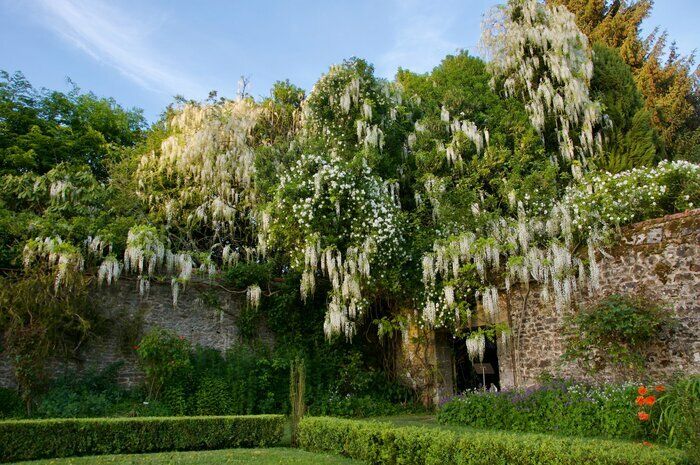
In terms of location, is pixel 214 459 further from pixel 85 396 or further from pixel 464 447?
pixel 85 396

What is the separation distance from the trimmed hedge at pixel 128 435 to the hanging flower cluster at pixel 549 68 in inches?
277

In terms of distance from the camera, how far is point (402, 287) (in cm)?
934

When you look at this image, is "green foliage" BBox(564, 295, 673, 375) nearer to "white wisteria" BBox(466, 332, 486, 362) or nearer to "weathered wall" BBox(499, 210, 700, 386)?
"weathered wall" BBox(499, 210, 700, 386)

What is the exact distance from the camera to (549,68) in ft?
35.3

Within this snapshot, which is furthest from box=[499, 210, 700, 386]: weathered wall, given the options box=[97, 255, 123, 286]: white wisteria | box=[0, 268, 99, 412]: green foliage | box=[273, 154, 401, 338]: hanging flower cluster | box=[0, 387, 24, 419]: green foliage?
box=[0, 387, 24, 419]: green foliage

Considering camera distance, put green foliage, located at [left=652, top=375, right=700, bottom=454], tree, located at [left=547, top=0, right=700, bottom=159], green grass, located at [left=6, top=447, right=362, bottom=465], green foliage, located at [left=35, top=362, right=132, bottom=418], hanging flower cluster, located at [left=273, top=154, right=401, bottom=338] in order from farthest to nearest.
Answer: tree, located at [left=547, top=0, right=700, bottom=159], hanging flower cluster, located at [left=273, top=154, right=401, bottom=338], green foliage, located at [left=35, top=362, right=132, bottom=418], green grass, located at [left=6, top=447, right=362, bottom=465], green foliage, located at [left=652, top=375, right=700, bottom=454]

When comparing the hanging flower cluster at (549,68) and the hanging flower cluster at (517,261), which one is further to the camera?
the hanging flower cluster at (549,68)

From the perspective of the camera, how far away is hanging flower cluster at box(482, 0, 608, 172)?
1012cm

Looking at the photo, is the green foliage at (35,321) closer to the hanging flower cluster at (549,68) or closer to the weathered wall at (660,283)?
the weathered wall at (660,283)

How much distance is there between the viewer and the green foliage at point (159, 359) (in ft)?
27.3

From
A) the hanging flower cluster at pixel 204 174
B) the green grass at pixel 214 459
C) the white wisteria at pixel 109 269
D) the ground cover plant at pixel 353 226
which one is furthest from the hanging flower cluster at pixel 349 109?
the green grass at pixel 214 459

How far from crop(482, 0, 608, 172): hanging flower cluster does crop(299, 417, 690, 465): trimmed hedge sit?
21.5 ft

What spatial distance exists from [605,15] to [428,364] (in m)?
10.1

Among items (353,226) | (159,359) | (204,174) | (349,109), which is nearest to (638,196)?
(353,226)
